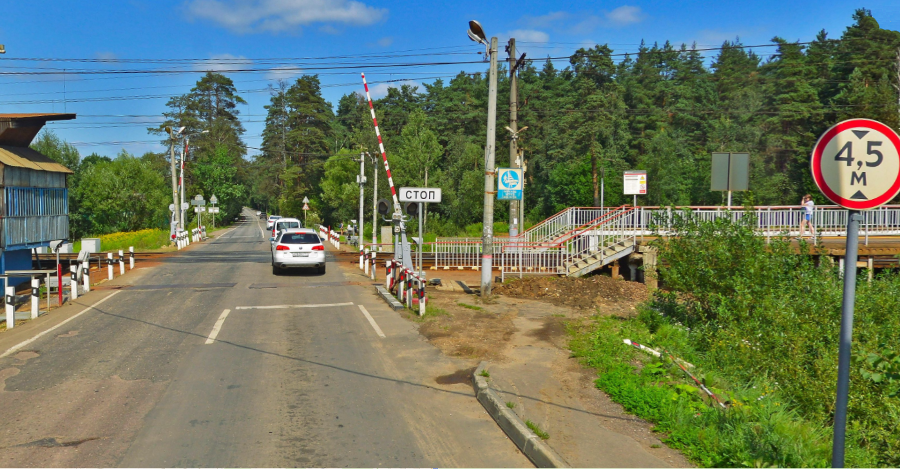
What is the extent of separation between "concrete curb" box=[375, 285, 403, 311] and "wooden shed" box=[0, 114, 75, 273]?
10.8 metres

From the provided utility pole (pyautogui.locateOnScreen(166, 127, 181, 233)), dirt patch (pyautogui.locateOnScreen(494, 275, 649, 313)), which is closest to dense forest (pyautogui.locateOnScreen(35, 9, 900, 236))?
utility pole (pyautogui.locateOnScreen(166, 127, 181, 233))

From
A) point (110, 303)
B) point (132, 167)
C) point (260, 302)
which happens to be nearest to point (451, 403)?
point (260, 302)

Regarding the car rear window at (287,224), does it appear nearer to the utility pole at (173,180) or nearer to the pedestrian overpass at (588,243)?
the utility pole at (173,180)

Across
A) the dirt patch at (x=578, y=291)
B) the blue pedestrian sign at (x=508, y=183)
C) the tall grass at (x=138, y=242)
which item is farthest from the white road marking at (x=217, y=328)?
the tall grass at (x=138, y=242)

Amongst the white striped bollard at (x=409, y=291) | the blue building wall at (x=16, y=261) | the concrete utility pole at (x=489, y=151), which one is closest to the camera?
the white striped bollard at (x=409, y=291)

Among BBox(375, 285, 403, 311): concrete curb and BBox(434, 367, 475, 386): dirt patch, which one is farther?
BBox(375, 285, 403, 311): concrete curb

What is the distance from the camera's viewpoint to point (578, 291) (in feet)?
58.2

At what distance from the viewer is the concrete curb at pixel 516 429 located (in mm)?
5648

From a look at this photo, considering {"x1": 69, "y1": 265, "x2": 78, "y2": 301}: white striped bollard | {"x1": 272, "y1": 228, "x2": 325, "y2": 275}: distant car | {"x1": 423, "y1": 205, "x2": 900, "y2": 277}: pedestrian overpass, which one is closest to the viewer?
{"x1": 69, "y1": 265, "x2": 78, "y2": 301}: white striped bollard

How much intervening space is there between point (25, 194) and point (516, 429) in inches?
748

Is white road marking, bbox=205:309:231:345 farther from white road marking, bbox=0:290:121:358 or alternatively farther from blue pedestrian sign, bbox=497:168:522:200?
blue pedestrian sign, bbox=497:168:522:200

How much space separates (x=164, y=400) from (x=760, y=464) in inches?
256

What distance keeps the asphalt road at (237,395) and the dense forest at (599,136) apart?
34017 millimetres

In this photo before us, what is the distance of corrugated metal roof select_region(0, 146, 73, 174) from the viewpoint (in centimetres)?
1857
